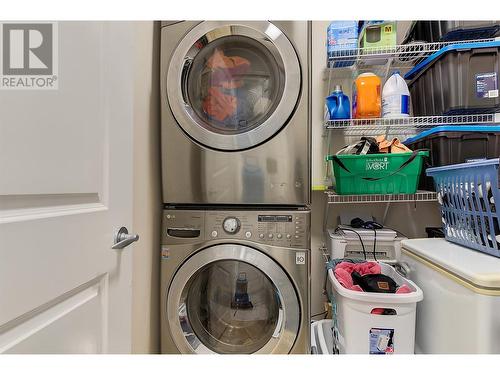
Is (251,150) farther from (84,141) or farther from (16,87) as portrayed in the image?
(16,87)

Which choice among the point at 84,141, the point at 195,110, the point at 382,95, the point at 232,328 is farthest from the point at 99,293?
the point at 382,95

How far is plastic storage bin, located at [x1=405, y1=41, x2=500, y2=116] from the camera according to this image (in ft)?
3.73

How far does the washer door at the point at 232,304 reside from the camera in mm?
1102

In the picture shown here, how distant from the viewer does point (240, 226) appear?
1.15 metres

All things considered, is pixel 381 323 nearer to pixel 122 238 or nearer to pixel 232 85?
pixel 122 238

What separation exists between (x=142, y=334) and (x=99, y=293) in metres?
0.48

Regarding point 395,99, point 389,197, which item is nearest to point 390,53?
point 395,99

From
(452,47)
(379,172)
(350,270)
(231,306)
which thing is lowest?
(231,306)

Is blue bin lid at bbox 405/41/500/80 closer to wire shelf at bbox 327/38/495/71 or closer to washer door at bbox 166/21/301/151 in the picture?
wire shelf at bbox 327/38/495/71

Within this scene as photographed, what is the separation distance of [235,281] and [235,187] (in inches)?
16.8

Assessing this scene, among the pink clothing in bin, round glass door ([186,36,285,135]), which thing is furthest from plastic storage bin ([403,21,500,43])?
the pink clothing in bin

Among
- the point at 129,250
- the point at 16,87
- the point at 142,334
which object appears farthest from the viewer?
the point at 142,334

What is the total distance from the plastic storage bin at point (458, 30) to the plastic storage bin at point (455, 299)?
949 millimetres
